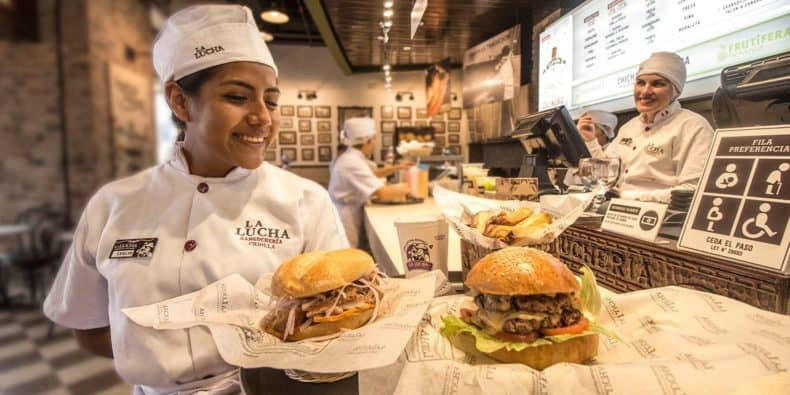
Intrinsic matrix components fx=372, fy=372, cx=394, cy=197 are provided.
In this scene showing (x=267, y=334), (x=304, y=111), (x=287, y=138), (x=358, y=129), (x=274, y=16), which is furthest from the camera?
(x=274, y=16)

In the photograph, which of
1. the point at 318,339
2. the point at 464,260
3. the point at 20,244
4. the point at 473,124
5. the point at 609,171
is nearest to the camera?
the point at 318,339

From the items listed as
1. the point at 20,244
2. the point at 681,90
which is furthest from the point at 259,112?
the point at 20,244

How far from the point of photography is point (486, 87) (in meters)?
1.26

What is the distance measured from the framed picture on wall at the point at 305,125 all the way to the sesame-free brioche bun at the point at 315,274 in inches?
103

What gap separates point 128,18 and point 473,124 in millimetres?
7465

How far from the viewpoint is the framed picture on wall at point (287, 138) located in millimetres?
3253

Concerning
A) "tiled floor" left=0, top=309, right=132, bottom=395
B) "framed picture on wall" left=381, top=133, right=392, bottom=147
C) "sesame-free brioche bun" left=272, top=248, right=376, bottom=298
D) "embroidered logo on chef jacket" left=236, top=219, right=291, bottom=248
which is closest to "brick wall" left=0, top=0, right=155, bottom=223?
"tiled floor" left=0, top=309, right=132, bottom=395

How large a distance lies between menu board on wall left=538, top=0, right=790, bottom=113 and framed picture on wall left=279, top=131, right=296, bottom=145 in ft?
8.31

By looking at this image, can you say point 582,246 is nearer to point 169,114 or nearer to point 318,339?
point 318,339

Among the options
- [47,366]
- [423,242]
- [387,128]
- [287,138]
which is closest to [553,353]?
[423,242]

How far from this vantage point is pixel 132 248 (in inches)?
47.0

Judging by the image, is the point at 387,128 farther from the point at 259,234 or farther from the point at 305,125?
the point at 259,234

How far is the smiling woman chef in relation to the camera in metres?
1.14

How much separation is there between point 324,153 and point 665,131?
3.77 metres
